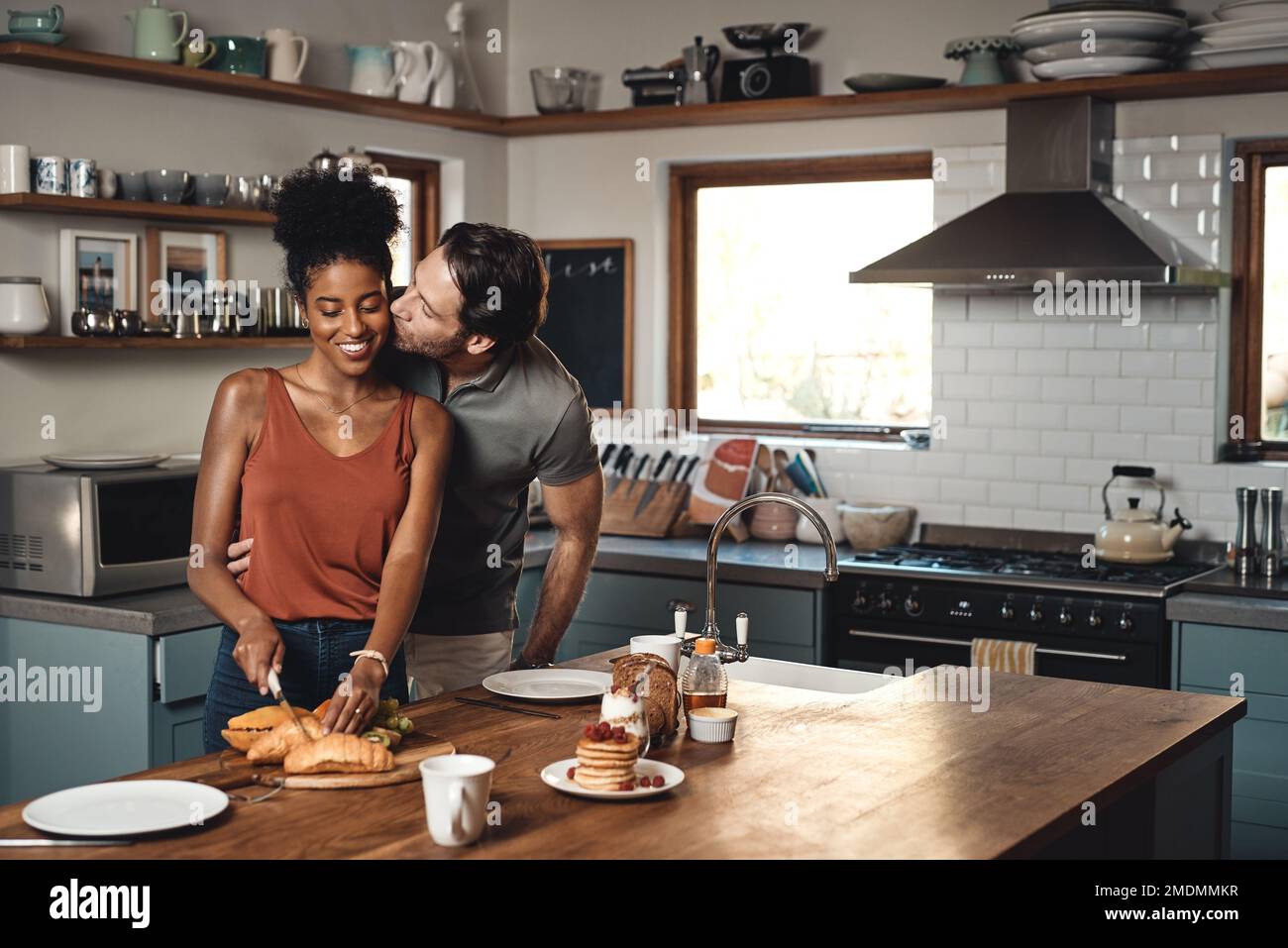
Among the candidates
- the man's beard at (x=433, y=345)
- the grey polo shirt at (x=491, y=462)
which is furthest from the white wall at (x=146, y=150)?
the man's beard at (x=433, y=345)

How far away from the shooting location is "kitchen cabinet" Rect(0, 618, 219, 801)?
3754 millimetres

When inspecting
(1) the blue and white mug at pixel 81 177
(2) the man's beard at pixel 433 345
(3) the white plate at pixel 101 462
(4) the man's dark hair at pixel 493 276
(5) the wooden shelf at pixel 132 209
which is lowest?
(3) the white plate at pixel 101 462

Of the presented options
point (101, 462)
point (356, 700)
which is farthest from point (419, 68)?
point (356, 700)

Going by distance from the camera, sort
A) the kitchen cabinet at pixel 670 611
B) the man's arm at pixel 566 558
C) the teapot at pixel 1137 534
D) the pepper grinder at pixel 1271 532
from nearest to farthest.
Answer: the man's arm at pixel 566 558 < the pepper grinder at pixel 1271 532 < the teapot at pixel 1137 534 < the kitchen cabinet at pixel 670 611

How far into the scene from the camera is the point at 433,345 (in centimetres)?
297

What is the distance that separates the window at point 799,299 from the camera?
540cm

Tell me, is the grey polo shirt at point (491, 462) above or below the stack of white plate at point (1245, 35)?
below

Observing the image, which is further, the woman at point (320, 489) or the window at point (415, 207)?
the window at point (415, 207)

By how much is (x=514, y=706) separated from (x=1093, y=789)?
1.02 m

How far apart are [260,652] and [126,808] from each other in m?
0.52

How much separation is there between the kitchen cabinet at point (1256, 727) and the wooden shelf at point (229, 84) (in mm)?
3044

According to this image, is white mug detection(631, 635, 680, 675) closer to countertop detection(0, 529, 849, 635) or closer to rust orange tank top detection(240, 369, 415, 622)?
rust orange tank top detection(240, 369, 415, 622)

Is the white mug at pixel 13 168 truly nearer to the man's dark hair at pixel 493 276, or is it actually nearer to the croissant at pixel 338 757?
the man's dark hair at pixel 493 276
